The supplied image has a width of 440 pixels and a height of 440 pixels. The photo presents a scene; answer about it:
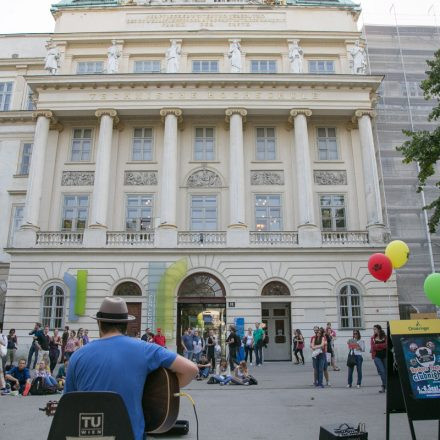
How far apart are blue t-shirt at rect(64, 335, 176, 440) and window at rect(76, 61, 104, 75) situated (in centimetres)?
3137

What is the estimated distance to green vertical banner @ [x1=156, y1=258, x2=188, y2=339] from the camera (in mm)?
24406

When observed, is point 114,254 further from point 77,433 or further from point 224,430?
point 77,433

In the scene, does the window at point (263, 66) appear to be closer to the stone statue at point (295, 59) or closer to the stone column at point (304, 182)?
the stone statue at point (295, 59)

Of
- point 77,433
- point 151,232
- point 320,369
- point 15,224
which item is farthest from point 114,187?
point 77,433

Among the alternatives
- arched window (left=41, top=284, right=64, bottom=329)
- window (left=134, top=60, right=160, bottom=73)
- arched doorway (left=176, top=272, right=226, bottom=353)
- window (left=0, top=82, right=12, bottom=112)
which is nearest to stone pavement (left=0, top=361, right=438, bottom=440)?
arched doorway (left=176, top=272, right=226, bottom=353)

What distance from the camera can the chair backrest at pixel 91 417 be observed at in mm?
2691

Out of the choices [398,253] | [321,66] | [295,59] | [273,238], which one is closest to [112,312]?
[398,253]

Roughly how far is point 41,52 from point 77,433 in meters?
36.5

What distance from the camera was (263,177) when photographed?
28812 millimetres

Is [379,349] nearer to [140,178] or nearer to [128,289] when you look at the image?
[128,289]

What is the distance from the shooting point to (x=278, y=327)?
25.3m

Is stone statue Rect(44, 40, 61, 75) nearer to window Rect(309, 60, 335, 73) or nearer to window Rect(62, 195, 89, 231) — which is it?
window Rect(62, 195, 89, 231)

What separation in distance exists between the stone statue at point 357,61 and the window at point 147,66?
509 inches

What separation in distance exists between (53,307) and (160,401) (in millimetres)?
Answer: 23878
